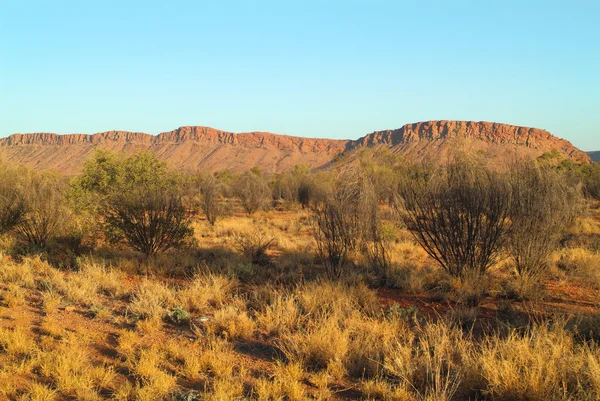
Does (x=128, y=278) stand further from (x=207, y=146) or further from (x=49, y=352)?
(x=207, y=146)

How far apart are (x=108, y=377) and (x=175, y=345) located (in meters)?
0.99

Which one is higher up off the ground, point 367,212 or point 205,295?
point 367,212

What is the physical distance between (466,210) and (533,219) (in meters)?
1.66

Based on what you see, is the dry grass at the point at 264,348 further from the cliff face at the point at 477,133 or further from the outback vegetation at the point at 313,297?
the cliff face at the point at 477,133

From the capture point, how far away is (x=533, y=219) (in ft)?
29.0

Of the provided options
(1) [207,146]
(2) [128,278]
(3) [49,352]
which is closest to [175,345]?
(3) [49,352]

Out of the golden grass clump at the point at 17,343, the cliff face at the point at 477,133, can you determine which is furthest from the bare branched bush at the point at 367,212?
the cliff face at the point at 477,133

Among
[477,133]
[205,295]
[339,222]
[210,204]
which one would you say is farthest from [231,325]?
[477,133]

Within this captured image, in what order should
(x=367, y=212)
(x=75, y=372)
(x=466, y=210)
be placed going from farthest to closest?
(x=367, y=212) → (x=466, y=210) → (x=75, y=372)

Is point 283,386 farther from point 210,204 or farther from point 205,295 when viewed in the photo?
point 210,204

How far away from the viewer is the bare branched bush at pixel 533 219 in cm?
877

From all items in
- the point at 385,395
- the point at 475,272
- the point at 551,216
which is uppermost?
the point at 551,216

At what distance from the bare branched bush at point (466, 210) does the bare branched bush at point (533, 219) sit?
31 cm

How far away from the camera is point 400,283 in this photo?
9406mm
